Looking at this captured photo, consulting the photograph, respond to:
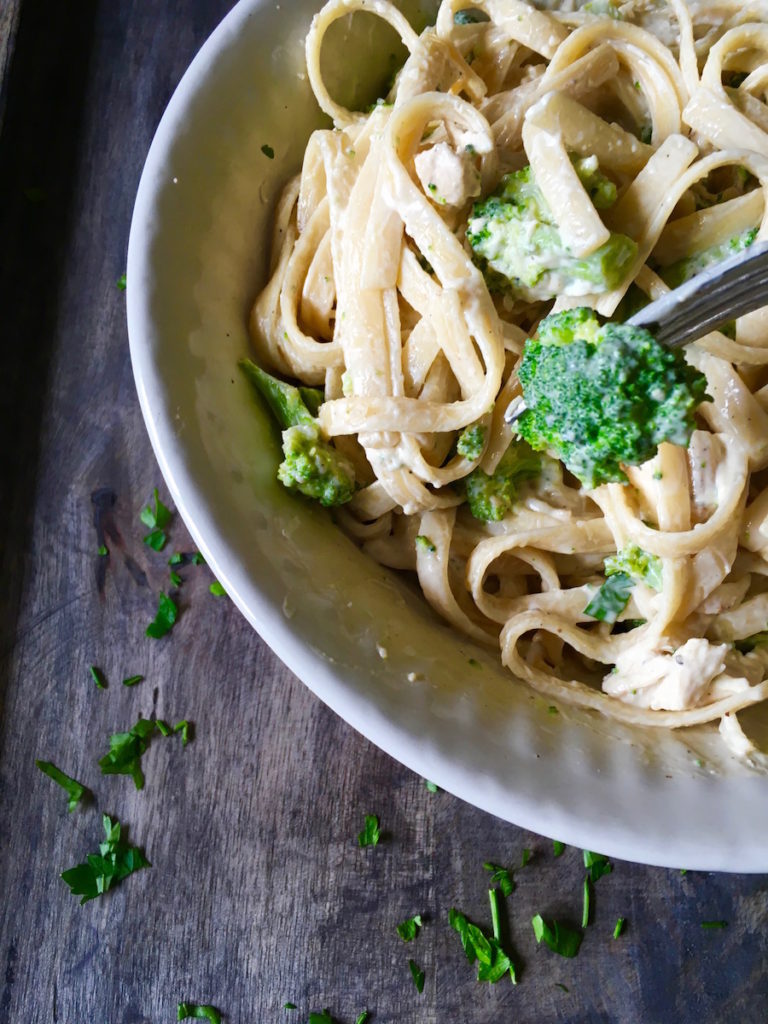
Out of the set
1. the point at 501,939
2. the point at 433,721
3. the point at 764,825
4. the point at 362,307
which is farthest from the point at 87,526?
the point at 764,825

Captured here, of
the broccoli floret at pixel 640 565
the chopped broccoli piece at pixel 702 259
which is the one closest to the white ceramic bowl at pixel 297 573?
the broccoli floret at pixel 640 565

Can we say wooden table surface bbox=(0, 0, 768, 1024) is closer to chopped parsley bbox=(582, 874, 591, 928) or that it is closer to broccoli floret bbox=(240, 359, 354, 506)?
chopped parsley bbox=(582, 874, 591, 928)

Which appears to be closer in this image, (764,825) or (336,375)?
(764,825)

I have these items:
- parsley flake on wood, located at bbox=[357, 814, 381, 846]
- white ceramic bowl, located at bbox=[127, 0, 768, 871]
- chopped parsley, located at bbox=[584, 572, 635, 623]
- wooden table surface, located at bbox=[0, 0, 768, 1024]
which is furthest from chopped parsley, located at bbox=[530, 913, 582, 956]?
chopped parsley, located at bbox=[584, 572, 635, 623]

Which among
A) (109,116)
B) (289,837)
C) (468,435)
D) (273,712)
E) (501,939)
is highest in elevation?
(109,116)

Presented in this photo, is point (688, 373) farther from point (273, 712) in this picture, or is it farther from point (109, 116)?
point (109, 116)

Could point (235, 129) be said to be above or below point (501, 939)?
above

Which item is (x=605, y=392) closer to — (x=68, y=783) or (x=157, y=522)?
(x=157, y=522)
